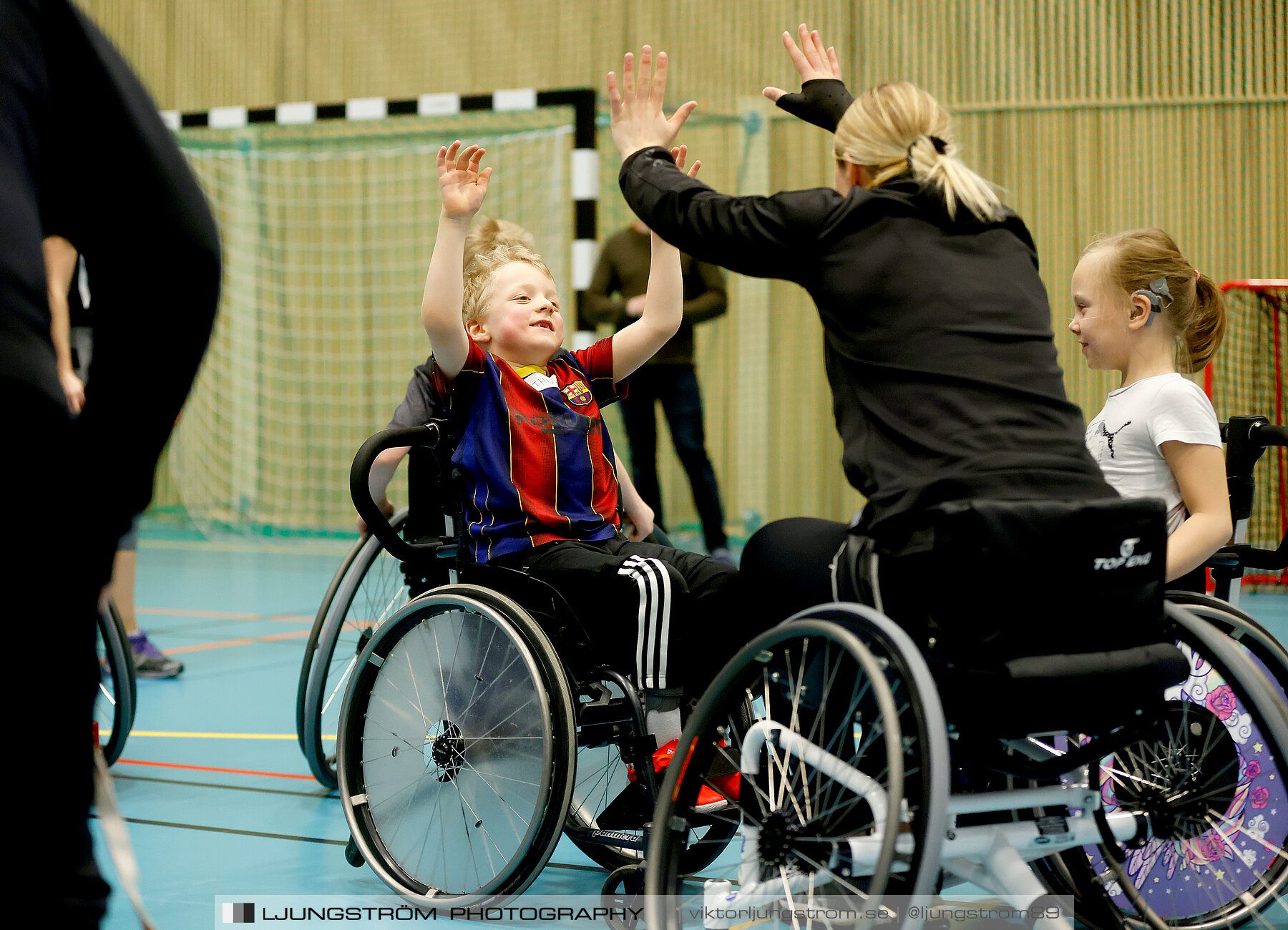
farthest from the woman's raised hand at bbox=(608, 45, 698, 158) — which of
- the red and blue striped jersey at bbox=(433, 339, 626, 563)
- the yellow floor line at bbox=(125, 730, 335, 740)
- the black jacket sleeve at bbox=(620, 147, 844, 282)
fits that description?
the yellow floor line at bbox=(125, 730, 335, 740)

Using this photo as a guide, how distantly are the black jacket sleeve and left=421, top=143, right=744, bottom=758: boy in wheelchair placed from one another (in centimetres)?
36

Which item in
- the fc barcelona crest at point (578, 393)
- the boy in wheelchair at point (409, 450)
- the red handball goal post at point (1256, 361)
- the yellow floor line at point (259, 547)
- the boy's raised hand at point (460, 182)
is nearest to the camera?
the boy's raised hand at point (460, 182)

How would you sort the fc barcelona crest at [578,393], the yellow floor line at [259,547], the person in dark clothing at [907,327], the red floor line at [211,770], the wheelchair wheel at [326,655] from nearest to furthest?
the person in dark clothing at [907,327]
the fc barcelona crest at [578,393]
the wheelchair wheel at [326,655]
the red floor line at [211,770]
the yellow floor line at [259,547]

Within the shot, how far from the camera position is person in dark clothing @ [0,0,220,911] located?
775 mm

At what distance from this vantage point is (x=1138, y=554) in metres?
1.30

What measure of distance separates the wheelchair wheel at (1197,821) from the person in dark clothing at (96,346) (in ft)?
3.79

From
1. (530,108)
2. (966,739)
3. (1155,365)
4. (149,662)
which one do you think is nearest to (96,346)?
(966,739)

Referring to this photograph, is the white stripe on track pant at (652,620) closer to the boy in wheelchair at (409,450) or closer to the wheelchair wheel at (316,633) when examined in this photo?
the boy in wheelchair at (409,450)

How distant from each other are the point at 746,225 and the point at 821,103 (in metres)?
0.50

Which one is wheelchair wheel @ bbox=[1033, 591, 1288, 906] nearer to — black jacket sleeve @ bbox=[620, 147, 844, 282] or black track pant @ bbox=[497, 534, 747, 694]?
black track pant @ bbox=[497, 534, 747, 694]

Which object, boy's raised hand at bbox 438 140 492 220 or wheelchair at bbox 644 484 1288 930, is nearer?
wheelchair at bbox 644 484 1288 930

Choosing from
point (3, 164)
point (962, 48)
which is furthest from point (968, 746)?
point (962, 48)

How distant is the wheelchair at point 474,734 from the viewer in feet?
5.59

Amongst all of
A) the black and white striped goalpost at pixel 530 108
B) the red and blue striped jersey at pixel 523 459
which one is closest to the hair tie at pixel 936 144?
the red and blue striped jersey at pixel 523 459
